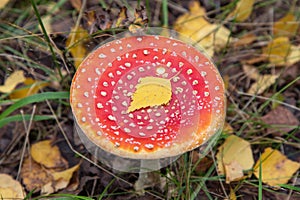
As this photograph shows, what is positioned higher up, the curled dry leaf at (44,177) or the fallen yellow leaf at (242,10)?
the fallen yellow leaf at (242,10)

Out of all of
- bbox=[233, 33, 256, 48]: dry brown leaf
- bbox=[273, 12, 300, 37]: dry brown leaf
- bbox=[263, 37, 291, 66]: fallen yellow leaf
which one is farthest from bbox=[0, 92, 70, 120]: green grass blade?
bbox=[273, 12, 300, 37]: dry brown leaf

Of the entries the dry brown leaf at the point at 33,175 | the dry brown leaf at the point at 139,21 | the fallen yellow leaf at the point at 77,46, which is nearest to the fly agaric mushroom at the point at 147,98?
the dry brown leaf at the point at 139,21

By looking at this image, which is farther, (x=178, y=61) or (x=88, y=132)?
(x=178, y=61)

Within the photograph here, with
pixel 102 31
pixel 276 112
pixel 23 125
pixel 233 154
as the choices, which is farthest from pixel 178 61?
pixel 23 125

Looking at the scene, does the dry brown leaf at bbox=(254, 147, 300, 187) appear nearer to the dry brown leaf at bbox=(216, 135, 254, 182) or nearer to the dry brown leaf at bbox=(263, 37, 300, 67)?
the dry brown leaf at bbox=(216, 135, 254, 182)

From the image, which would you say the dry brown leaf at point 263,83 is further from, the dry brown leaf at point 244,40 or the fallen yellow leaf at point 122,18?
the fallen yellow leaf at point 122,18

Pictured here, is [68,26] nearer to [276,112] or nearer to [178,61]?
[178,61]

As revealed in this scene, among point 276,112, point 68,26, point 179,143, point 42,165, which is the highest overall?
point 68,26
